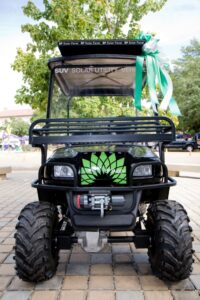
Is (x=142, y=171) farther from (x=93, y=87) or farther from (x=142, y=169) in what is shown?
(x=93, y=87)

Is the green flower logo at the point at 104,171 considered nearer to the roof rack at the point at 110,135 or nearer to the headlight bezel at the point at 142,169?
the headlight bezel at the point at 142,169

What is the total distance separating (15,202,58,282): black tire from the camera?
305 centimetres

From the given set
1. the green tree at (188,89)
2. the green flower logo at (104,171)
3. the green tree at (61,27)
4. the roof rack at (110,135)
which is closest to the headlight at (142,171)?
the green flower logo at (104,171)

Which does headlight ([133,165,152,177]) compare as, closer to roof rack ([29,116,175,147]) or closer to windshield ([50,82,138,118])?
roof rack ([29,116,175,147])

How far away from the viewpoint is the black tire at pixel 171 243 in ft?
9.95

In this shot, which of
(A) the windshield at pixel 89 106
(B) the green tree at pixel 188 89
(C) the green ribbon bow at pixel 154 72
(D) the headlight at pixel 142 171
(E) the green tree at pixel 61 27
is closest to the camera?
(D) the headlight at pixel 142 171

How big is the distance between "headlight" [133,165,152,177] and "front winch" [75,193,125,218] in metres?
0.25

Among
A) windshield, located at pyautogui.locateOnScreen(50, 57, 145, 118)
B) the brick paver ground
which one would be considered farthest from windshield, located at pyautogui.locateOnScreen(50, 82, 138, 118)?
the brick paver ground

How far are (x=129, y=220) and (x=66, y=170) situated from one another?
2.28 feet

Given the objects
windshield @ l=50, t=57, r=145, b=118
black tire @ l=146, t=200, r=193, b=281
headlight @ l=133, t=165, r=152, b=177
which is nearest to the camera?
black tire @ l=146, t=200, r=193, b=281

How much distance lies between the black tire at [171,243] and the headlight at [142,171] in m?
0.32

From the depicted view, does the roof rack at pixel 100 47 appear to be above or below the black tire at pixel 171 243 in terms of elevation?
above

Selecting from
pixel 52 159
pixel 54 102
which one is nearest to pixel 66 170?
pixel 52 159

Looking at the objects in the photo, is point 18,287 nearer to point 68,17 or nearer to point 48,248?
point 48,248
